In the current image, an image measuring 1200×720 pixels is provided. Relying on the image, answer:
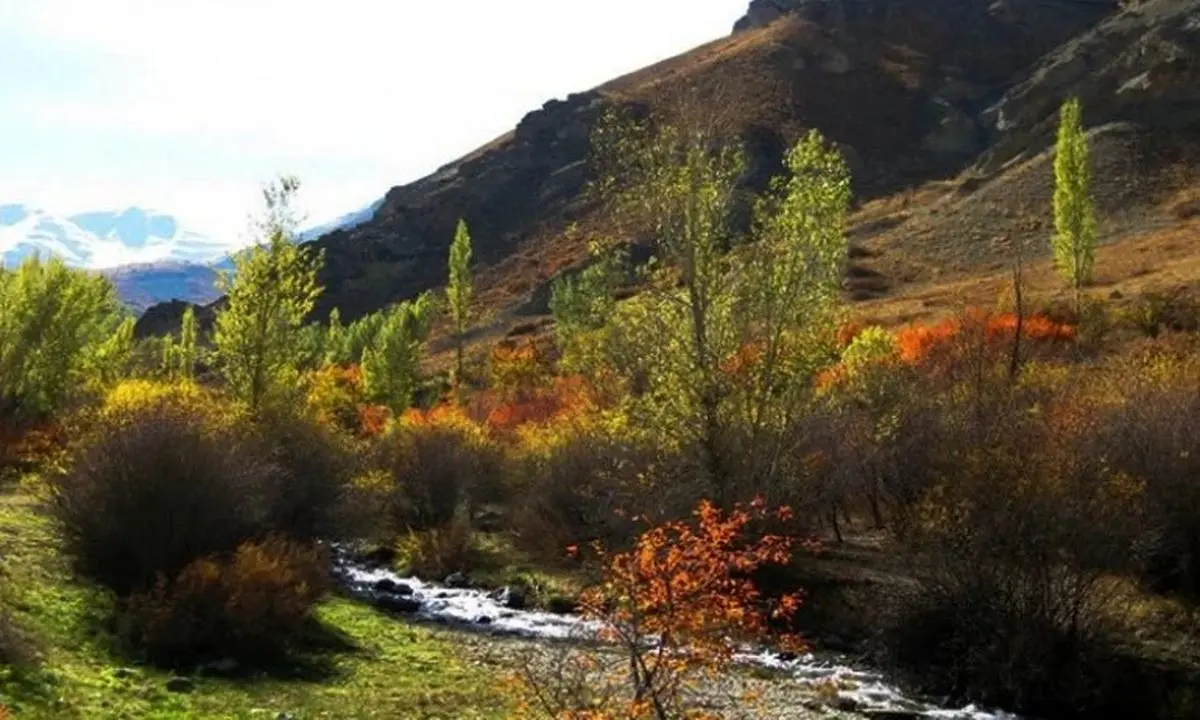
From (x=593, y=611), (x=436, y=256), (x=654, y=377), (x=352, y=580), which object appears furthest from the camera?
(x=436, y=256)

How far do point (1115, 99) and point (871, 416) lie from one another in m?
86.6

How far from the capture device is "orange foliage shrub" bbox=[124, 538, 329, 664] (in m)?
16.2

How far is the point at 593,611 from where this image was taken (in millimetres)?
10609

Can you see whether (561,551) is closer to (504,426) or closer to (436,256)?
(504,426)

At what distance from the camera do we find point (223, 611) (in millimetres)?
16562

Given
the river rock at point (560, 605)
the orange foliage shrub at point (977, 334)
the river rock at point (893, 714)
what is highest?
the orange foliage shrub at point (977, 334)

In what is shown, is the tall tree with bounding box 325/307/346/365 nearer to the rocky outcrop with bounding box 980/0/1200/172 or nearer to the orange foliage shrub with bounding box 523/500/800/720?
A: the rocky outcrop with bounding box 980/0/1200/172

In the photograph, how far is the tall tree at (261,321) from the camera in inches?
1195

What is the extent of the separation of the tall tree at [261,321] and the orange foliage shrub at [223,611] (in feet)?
42.6

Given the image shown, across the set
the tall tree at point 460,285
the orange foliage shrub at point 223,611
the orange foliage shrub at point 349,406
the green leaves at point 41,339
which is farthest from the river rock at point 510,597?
the tall tree at point 460,285

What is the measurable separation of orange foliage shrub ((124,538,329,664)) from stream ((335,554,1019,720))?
5.26 meters

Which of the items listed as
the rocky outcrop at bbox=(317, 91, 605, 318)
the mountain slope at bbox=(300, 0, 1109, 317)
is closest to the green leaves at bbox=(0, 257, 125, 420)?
the mountain slope at bbox=(300, 0, 1109, 317)

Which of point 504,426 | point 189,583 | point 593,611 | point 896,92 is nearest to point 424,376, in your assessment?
point 504,426

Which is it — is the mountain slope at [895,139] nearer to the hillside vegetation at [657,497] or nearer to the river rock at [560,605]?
the hillside vegetation at [657,497]
